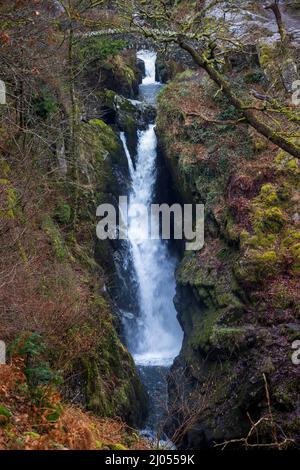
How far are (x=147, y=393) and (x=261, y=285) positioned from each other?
467 centimetres

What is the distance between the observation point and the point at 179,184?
665 inches

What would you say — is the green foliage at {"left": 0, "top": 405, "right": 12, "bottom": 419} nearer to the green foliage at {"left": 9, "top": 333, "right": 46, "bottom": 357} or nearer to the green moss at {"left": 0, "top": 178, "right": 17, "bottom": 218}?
the green foliage at {"left": 9, "top": 333, "right": 46, "bottom": 357}

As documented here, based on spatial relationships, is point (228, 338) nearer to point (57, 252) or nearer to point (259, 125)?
point (57, 252)

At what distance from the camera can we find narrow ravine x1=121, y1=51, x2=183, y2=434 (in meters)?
15.3

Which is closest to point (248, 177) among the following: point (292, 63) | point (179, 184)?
point (179, 184)

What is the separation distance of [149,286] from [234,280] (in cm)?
533

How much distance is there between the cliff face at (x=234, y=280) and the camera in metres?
10.0

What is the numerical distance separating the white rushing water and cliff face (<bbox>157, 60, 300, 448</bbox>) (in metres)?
1.45

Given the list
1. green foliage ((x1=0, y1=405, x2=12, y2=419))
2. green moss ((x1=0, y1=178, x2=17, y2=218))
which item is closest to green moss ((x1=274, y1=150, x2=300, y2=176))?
green moss ((x1=0, y1=178, x2=17, y2=218))

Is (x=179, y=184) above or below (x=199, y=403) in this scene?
above

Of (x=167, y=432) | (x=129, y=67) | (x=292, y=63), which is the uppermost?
(x=129, y=67)

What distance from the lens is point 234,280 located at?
41.2ft

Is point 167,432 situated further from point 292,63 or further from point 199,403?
point 292,63

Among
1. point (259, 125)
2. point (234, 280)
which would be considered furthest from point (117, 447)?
point (234, 280)
